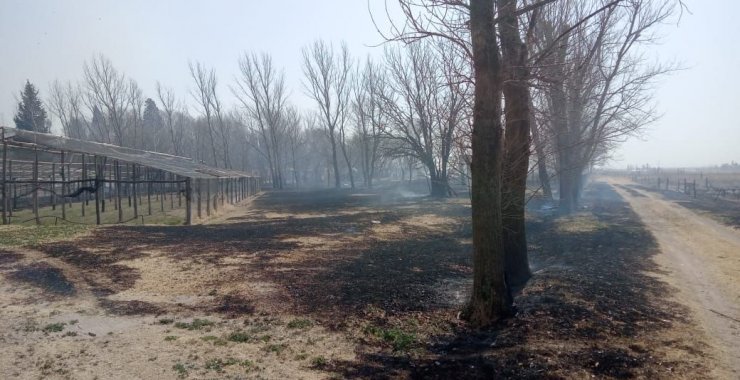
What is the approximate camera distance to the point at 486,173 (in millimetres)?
6625

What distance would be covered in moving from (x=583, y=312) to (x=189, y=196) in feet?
60.5

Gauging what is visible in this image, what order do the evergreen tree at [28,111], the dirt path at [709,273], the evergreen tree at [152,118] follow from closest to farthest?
the dirt path at [709,273], the evergreen tree at [28,111], the evergreen tree at [152,118]

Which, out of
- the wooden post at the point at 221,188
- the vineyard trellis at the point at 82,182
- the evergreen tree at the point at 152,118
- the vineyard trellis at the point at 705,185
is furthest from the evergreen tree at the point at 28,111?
the vineyard trellis at the point at 705,185

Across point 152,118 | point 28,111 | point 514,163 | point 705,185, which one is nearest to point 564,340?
point 514,163

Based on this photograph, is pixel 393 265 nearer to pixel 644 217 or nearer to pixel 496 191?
pixel 496 191

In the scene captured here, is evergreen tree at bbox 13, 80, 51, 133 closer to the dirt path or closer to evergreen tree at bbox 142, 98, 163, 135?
evergreen tree at bbox 142, 98, 163, 135

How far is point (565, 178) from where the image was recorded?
25359 millimetres

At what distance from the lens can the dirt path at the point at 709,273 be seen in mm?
6066

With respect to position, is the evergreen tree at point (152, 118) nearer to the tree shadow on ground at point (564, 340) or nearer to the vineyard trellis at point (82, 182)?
the vineyard trellis at point (82, 182)

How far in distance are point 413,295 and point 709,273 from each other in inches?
291

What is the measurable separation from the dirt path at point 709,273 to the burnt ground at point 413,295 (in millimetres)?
332

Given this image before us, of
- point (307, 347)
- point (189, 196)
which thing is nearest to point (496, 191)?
point (307, 347)

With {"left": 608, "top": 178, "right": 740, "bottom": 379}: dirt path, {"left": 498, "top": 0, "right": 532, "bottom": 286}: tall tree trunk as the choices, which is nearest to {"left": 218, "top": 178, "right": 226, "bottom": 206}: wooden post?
{"left": 608, "top": 178, "right": 740, "bottom": 379}: dirt path

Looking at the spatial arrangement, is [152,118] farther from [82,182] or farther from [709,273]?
[709,273]
